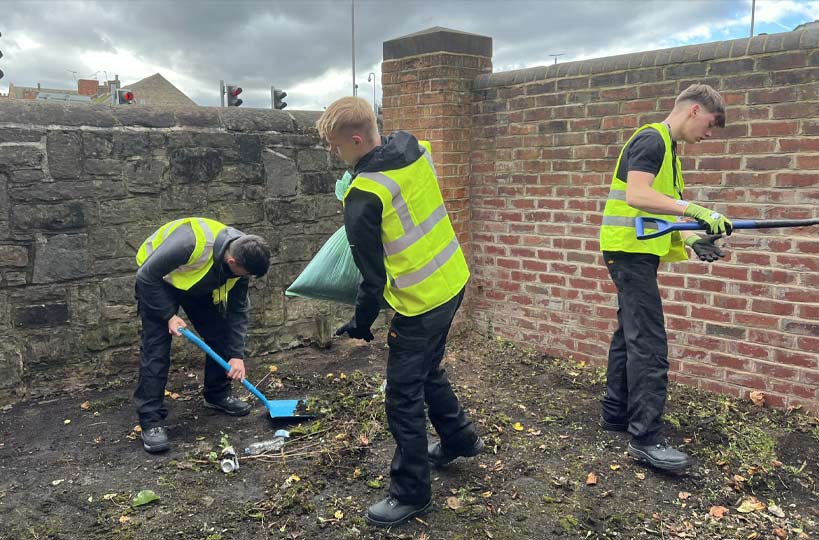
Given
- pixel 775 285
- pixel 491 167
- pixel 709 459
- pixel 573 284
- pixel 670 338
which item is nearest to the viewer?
pixel 709 459

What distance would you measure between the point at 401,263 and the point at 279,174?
2685mm

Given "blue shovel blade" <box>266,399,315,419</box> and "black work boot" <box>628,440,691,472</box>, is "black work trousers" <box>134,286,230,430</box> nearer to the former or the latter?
"blue shovel blade" <box>266,399,315,419</box>

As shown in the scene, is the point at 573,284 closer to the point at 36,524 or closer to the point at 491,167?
the point at 491,167

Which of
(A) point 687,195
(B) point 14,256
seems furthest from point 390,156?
(B) point 14,256

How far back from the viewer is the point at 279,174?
514 cm

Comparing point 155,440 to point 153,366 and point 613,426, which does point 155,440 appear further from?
point 613,426

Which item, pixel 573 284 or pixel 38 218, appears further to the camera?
pixel 573 284

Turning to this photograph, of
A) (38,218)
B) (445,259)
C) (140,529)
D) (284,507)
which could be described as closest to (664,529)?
(445,259)

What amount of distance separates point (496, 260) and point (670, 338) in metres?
1.55

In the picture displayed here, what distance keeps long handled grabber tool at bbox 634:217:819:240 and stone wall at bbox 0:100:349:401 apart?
9.47ft

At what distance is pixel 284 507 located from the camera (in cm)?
304

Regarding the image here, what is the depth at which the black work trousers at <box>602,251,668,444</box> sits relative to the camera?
3.35 metres

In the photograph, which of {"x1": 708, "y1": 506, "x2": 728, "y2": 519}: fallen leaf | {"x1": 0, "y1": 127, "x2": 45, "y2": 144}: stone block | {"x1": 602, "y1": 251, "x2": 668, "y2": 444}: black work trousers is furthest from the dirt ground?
{"x1": 0, "y1": 127, "x2": 45, "y2": 144}: stone block

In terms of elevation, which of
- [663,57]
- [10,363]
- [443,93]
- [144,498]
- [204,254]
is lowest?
[144,498]
